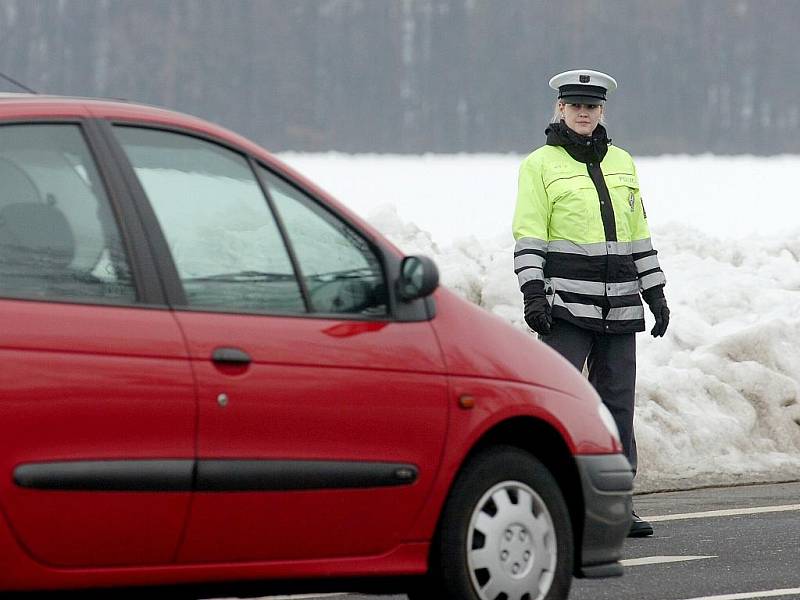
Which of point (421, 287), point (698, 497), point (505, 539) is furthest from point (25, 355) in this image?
point (698, 497)

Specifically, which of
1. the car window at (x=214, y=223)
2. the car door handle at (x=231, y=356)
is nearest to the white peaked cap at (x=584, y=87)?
the car window at (x=214, y=223)

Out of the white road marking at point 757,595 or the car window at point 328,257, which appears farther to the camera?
the white road marking at point 757,595

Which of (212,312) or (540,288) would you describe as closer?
(212,312)

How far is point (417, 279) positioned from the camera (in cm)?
524

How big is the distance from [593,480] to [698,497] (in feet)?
13.0

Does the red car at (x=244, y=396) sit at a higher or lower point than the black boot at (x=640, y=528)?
higher

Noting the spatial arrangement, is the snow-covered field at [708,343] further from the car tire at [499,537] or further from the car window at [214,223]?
the car window at [214,223]

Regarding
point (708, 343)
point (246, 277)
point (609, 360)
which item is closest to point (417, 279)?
point (246, 277)

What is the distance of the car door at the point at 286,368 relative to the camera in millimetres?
4855

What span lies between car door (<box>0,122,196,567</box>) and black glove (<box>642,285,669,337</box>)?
3.71 metres

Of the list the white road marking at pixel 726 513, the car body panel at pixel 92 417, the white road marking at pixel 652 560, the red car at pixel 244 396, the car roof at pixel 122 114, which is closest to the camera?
the car body panel at pixel 92 417

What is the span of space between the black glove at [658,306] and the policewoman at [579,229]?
8 centimetres

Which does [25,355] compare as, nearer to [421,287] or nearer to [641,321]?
[421,287]

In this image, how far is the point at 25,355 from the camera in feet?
14.7
